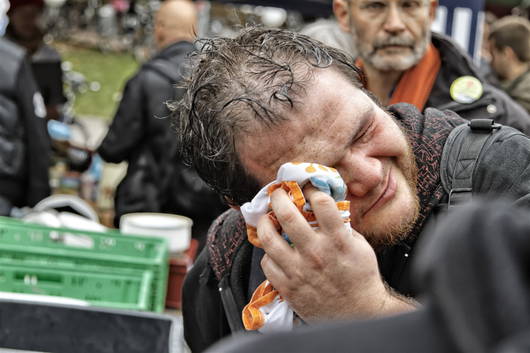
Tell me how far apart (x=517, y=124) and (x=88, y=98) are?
A: 1340cm

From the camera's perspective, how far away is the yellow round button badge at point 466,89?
297cm

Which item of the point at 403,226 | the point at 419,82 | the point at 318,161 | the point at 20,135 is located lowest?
the point at 20,135

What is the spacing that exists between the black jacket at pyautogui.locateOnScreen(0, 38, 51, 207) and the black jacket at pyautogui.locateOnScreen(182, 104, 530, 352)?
249 cm

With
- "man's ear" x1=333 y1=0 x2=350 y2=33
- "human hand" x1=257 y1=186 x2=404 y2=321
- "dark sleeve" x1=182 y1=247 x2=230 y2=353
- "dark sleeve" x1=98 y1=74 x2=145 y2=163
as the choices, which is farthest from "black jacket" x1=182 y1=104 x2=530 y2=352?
"dark sleeve" x1=98 y1=74 x2=145 y2=163

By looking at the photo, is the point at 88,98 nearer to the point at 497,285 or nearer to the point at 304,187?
the point at 304,187

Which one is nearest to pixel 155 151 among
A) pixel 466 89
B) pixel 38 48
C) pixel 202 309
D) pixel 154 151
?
pixel 154 151

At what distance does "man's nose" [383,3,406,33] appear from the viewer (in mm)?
3453

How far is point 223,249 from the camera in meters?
1.95

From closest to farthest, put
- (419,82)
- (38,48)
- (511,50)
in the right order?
(419,82), (511,50), (38,48)

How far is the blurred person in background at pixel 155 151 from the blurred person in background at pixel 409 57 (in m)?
1.56

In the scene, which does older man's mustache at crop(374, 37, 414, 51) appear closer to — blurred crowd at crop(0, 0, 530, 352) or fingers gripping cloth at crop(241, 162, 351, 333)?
blurred crowd at crop(0, 0, 530, 352)

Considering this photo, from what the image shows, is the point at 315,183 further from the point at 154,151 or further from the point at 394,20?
the point at 154,151

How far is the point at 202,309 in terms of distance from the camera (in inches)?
80.5

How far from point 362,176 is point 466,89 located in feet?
5.14
